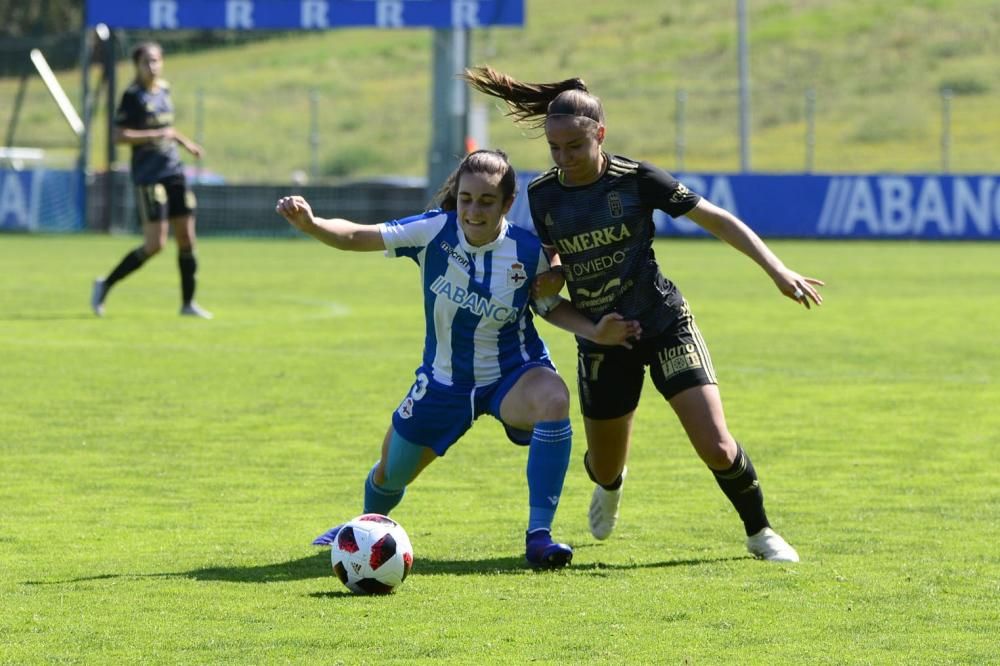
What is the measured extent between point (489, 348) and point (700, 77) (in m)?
54.0

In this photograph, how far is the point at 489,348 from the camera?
6797 mm

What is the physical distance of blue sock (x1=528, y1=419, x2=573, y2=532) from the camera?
21.9 ft

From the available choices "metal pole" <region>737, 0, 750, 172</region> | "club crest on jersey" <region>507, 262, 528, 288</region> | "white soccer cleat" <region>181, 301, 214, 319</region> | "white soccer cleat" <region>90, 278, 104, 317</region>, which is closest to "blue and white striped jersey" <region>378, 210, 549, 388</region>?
"club crest on jersey" <region>507, 262, 528, 288</region>

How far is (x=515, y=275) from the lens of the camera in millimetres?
6766

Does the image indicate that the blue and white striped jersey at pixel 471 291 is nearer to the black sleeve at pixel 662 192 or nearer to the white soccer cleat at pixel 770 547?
the black sleeve at pixel 662 192

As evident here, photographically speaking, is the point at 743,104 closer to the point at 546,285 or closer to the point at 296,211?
the point at 546,285

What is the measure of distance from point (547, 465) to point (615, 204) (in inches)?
39.1

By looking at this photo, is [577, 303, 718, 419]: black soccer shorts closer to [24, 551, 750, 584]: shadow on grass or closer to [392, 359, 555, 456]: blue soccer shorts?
[392, 359, 555, 456]: blue soccer shorts

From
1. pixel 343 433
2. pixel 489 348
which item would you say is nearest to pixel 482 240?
pixel 489 348

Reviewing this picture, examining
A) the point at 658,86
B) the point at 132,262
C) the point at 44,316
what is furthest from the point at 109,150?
the point at 658,86

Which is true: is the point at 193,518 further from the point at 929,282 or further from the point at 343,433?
the point at 929,282

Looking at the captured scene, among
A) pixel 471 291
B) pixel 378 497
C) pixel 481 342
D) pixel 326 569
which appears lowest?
pixel 326 569

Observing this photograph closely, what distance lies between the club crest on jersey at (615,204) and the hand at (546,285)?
12.2 inches

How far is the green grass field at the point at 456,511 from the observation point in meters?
5.45
